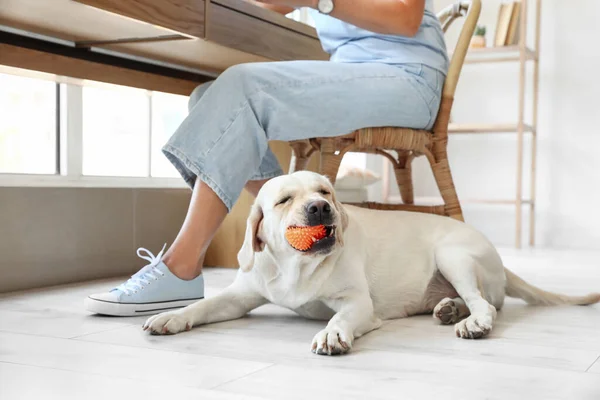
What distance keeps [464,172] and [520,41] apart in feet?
2.98

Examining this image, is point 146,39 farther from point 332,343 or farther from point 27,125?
point 332,343

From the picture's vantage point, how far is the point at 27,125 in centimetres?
241

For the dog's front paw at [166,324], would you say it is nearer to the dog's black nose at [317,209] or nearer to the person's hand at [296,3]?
the dog's black nose at [317,209]

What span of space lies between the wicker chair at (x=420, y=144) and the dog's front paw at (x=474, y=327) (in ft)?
1.74

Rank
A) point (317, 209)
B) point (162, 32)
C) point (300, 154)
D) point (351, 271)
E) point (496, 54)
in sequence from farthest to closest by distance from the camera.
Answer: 1. point (496, 54)
2. point (300, 154)
3. point (162, 32)
4. point (351, 271)
5. point (317, 209)

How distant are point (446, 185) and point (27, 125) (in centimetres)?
134

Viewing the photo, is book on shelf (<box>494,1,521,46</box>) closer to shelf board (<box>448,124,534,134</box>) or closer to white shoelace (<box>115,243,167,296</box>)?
shelf board (<box>448,124,534,134</box>)

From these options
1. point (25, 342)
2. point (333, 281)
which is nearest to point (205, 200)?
point (333, 281)

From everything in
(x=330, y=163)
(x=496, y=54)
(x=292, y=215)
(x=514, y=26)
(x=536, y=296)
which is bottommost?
(x=536, y=296)

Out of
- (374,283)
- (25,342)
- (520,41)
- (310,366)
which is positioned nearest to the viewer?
(310,366)

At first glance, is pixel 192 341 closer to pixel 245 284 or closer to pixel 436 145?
pixel 245 284

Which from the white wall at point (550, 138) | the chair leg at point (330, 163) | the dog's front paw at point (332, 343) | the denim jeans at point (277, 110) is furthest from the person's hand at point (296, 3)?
the white wall at point (550, 138)

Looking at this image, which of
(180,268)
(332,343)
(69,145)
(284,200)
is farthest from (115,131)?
(332,343)

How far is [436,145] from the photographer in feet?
6.72
